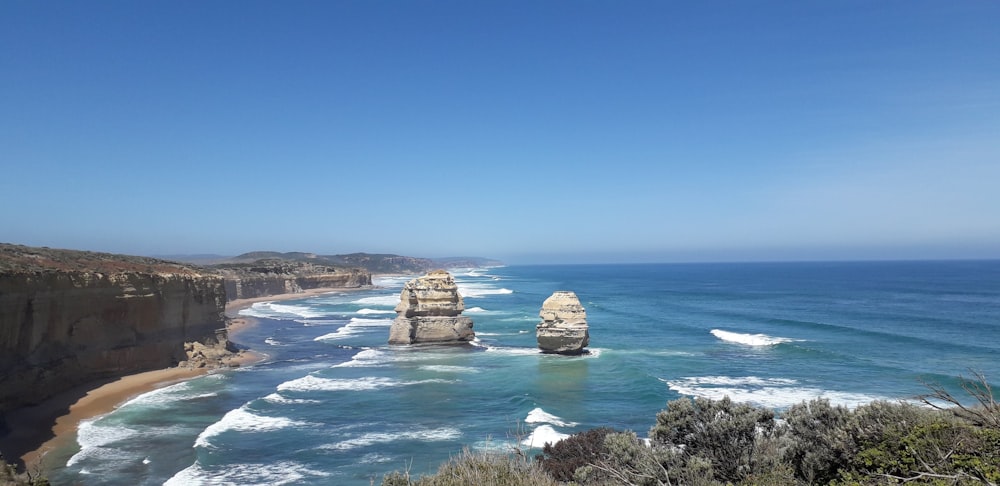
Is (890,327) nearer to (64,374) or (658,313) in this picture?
(658,313)

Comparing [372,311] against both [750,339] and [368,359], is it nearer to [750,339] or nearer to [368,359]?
[368,359]

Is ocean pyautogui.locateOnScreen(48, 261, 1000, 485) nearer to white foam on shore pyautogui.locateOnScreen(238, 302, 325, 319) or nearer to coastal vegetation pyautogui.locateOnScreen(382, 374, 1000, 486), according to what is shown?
coastal vegetation pyautogui.locateOnScreen(382, 374, 1000, 486)

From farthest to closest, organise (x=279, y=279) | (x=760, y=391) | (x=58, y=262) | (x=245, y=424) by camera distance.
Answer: (x=279, y=279)
(x=58, y=262)
(x=760, y=391)
(x=245, y=424)

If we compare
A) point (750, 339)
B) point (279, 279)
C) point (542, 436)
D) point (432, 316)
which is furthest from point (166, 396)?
point (279, 279)

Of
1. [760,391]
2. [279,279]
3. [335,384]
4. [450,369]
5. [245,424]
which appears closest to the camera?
[245,424]

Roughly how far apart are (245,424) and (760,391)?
19.6 meters

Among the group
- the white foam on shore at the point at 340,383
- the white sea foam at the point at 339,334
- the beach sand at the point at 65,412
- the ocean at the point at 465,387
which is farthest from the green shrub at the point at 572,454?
the white sea foam at the point at 339,334

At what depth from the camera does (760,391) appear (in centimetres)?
2427

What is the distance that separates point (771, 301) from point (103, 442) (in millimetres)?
68229

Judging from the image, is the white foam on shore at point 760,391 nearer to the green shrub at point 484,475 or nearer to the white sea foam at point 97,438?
the green shrub at point 484,475

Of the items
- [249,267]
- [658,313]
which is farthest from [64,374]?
[249,267]

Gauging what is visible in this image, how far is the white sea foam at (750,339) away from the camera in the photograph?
1492 inches

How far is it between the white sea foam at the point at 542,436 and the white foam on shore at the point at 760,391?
6.80 meters

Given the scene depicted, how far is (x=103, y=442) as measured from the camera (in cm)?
1761
